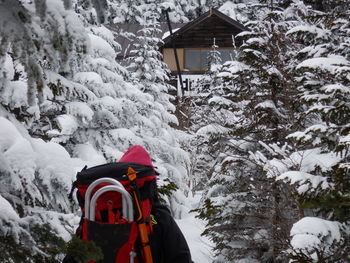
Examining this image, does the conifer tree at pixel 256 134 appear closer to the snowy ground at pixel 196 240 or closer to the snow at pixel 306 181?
the snowy ground at pixel 196 240

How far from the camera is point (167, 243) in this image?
10.3 ft

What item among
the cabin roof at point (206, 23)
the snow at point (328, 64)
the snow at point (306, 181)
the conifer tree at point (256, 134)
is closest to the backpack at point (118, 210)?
the snow at point (306, 181)

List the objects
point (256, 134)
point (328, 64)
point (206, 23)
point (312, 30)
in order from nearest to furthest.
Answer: point (328, 64)
point (312, 30)
point (256, 134)
point (206, 23)

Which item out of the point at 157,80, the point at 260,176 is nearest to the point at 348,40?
the point at 260,176

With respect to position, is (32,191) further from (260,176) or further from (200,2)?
(200,2)

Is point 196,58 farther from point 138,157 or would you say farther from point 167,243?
point 167,243

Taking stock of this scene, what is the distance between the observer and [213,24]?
32.9 metres

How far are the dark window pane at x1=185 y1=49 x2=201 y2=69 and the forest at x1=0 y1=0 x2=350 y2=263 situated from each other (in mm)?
18171

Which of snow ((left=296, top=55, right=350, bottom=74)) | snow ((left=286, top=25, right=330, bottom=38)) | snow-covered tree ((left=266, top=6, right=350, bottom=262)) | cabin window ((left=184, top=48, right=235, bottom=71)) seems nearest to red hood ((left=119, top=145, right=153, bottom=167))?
snow-covered tree ((left=266, top=6, right=350, bottom=262))

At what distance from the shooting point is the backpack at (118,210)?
9.58ft

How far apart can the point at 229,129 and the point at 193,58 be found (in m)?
23.9

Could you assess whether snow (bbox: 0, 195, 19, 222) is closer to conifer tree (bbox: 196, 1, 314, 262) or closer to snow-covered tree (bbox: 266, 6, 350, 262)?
snow-covered tree (bbox: 266, 6, 350, 262)

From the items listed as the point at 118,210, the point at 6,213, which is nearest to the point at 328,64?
the point at 118,210

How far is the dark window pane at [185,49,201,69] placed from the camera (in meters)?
33.4
